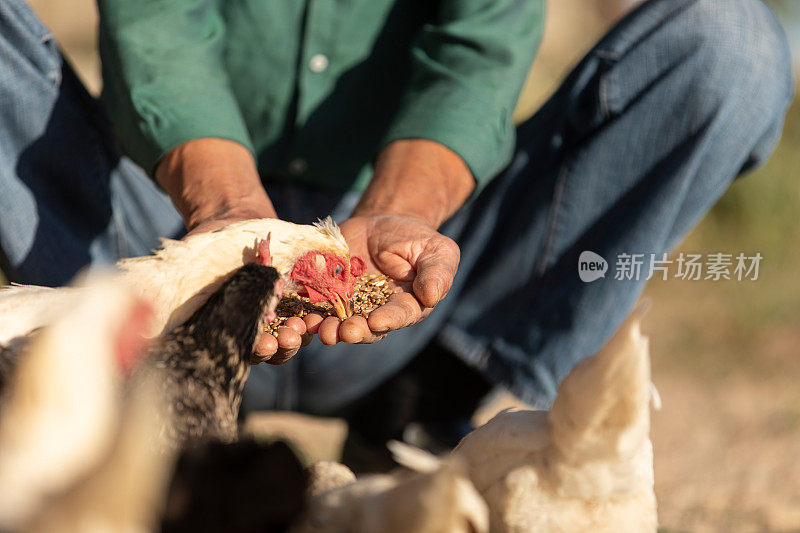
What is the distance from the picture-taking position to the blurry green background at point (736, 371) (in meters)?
2.84

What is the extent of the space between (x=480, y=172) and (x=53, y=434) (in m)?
1.65

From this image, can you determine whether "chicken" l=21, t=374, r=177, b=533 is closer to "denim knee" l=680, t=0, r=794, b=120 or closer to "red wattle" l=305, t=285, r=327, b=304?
"red wattle" l=305, t=285, r=327, b=304

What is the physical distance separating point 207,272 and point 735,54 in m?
1.63

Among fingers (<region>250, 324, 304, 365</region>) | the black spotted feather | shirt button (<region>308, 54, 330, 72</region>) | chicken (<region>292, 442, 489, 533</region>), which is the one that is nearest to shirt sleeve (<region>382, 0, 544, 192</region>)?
shirt button (<region>308, 54, 330, 72</region>)

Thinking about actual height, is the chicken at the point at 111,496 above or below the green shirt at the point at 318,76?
above

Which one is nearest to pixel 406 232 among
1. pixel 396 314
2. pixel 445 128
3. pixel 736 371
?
pixel 396 314

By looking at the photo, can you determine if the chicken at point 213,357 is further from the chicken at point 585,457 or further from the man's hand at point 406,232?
Result: the chicken at point 585,457

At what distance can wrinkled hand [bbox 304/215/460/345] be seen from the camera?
63.7 inches

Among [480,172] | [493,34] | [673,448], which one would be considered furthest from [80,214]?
[673,448]

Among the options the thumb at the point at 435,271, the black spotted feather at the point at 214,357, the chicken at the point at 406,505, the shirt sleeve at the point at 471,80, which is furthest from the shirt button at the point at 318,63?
the chicken at the point at 406,505

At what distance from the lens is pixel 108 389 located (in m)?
0.81

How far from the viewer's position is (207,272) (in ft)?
5.26

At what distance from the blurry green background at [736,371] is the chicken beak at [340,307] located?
147 cm

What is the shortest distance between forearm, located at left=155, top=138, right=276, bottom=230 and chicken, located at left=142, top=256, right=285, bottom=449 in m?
0.43
